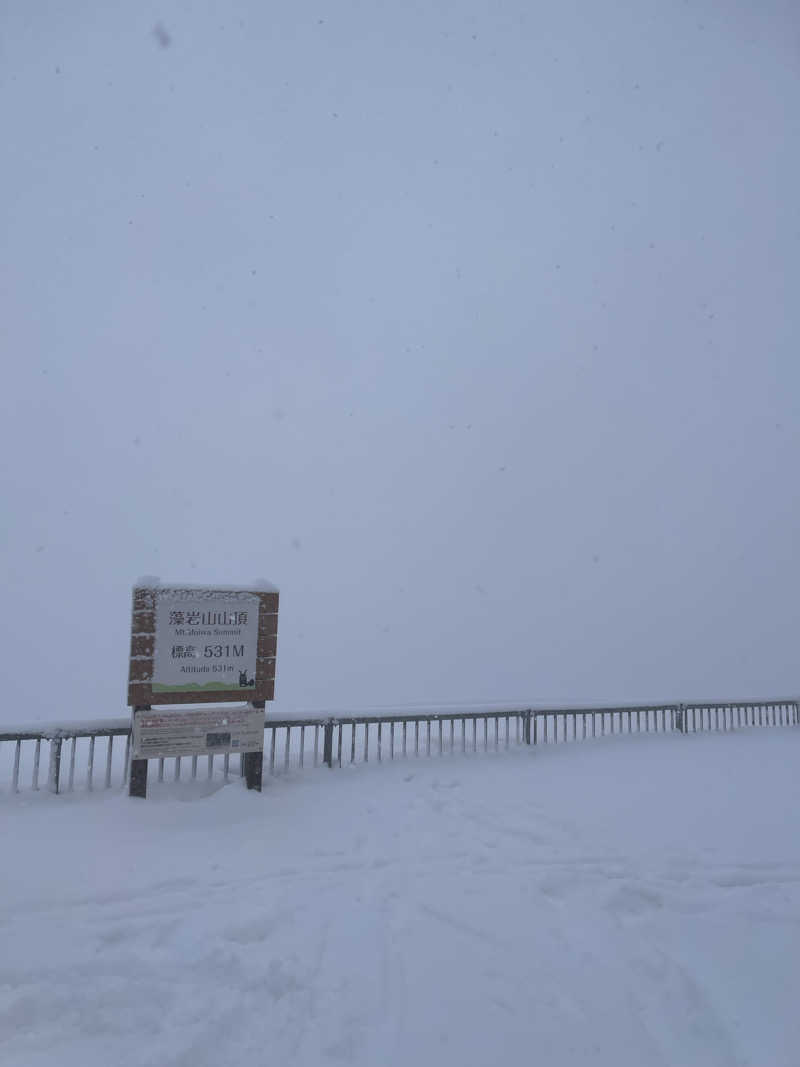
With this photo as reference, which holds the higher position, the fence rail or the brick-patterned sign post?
the brick-patterned sign post

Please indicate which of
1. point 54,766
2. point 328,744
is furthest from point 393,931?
point 54,766

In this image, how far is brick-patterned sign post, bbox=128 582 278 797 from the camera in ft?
21.9

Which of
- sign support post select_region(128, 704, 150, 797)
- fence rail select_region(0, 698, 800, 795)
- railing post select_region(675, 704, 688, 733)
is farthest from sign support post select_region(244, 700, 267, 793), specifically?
railing post select_region(675, 704, 688, 733)

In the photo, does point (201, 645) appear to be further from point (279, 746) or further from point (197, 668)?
point (279, 746)

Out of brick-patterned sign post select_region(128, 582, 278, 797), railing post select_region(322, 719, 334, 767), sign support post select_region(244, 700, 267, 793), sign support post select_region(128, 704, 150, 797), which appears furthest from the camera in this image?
railing post select_region(322, 719, 334, 767)

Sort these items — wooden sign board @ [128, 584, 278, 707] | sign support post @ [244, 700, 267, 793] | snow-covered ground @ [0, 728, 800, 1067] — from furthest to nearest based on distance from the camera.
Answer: sign support post @ [244, 700, 267, 793]
wooden sign board @ [128, 584, 278, 707]
snow-covered ground @ [0, 728, 800, 1067]

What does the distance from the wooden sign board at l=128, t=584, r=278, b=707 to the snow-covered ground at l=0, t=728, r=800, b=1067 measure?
116 centimetres

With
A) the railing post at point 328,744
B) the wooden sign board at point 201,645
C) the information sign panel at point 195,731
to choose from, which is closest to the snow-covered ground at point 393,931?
the information sign panel at point 195,731

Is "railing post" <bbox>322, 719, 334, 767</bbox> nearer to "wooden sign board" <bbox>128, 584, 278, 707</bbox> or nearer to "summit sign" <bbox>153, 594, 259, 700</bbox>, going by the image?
"wooden sign board" <bbox>128, 584, 278, 707</bbox>

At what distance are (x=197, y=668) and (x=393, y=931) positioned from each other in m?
4.06

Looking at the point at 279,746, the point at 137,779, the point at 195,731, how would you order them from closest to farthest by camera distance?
the point at 137,779
the point at 195,731
the point at 279,746

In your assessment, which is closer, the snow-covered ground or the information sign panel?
the snow-covered ground

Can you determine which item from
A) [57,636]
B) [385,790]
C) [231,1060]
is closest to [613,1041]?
[231,1060]

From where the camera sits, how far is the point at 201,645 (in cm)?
711
